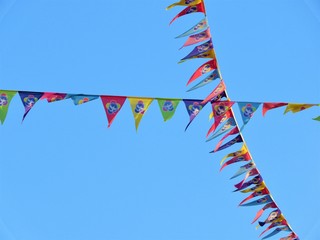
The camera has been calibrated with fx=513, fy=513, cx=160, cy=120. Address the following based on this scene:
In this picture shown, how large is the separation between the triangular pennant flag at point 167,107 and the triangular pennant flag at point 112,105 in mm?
591

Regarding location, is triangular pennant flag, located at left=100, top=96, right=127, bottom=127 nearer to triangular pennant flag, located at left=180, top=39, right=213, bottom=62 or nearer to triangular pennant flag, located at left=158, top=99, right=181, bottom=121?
triangular pennant flag, located at left=158, top=99, right=181, bottom=121

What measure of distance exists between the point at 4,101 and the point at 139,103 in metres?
2.04

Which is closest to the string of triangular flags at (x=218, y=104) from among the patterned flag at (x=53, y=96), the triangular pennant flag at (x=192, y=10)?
the triangular pennant flag at (x=192, y=10)

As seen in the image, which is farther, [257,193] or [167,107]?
[257,193]

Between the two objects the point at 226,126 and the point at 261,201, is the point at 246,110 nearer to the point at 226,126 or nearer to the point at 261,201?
the point at 226,126

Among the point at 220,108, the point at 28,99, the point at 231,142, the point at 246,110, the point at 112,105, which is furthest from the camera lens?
the point at 231,142

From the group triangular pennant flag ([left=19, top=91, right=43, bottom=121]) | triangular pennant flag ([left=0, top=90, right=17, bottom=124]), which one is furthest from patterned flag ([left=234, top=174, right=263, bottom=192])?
triangular pennant flag ([left=0, top=90, right=17, bottom=124])

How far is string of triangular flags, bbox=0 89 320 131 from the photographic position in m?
7.73

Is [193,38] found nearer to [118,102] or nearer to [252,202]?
[118,102]

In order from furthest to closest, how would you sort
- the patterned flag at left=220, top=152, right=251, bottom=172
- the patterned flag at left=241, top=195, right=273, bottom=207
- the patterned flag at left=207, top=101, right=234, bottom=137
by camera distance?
the patterned flag at left=241, top=195, right=273, bottom=207 < the patterned flag at left=220, top=152, right=251, bottom=172 < the patterned flag at left=207, top=101, right=234, bottom=137

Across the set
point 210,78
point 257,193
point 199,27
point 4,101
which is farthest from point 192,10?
point 257,193

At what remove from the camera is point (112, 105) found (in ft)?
25.9

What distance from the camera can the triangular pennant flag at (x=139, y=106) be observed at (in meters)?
7.93

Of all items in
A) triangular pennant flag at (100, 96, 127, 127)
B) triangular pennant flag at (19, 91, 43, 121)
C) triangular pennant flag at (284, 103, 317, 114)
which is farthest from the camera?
triangular pennant flag at (284, 103, 317, 114)
